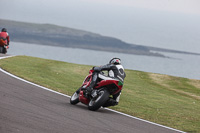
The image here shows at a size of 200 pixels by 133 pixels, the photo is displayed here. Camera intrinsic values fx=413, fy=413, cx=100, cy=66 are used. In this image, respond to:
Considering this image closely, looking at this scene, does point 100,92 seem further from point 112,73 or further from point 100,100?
point 112,73

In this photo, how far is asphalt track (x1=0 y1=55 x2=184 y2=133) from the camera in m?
8.05

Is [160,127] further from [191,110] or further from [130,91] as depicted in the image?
[130,91]

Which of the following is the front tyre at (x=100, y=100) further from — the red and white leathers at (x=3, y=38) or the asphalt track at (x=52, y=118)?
the red and white leathers at (x=3, y=38)

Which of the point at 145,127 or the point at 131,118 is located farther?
the point at 131,118

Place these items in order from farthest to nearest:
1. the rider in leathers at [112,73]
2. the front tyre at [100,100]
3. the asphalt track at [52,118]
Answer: the rider in leathers at [112,73] → the front tyre at [100,100] → the asphalt track at [52,118]

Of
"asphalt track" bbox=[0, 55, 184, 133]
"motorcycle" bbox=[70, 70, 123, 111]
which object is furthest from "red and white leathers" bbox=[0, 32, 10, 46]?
"motorcycle" bbox=[70, 70, 123, 111]

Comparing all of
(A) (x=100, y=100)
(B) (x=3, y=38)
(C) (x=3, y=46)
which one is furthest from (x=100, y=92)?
(C) (x=3, y=46)

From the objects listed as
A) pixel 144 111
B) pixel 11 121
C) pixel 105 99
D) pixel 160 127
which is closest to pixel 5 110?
pixel 11 121

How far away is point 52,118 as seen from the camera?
9.20 metres

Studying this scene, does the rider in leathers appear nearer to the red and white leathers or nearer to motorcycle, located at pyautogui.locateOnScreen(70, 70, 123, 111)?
motorcycle, located at pyautogui.locateOnScreen(70, 70, 123, 111)

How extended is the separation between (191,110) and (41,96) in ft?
19.0

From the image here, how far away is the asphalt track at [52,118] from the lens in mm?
8047

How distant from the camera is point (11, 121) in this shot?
26.6 feet

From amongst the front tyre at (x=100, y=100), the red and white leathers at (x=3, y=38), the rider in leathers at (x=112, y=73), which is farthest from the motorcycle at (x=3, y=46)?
the front tyre at (x=100, y=100)
